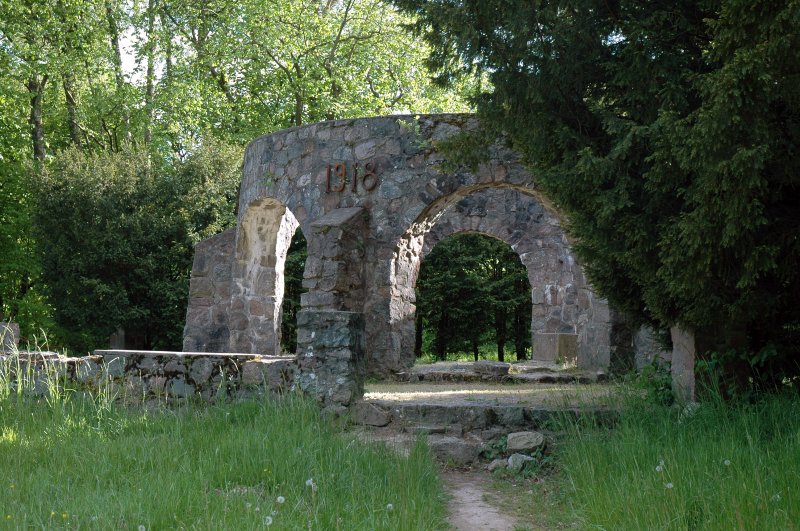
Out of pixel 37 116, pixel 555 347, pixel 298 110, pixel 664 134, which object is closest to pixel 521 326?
pixel 555 347

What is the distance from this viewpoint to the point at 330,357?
22.0ft

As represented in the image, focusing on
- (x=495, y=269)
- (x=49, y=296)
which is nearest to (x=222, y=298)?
(x=49, y=296)

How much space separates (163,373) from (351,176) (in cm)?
391

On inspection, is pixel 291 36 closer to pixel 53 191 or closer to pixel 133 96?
pixel 133 96

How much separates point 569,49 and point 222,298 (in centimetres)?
805

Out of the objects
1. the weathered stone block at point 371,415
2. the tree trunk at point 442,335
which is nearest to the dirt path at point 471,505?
the weathered stone block at point 371,415

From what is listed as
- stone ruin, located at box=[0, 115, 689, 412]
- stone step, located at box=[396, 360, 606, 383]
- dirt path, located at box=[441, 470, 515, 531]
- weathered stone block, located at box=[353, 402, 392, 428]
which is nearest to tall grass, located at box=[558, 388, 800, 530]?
dirt path, located at box=[441, 470, 515, 531]

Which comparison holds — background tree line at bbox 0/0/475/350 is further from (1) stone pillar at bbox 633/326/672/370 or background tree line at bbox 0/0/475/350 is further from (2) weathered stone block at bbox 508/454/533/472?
(2) weathered stone block at bbox 508/454/533/472

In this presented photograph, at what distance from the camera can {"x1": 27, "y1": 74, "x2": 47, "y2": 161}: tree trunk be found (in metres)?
20.1

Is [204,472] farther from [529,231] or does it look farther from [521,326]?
[521,326]

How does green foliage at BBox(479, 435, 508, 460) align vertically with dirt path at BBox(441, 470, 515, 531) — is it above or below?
above

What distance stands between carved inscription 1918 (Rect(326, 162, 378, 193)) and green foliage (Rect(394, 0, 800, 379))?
3.38 m

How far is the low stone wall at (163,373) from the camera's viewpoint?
22.7ft

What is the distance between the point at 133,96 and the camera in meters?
20.5
